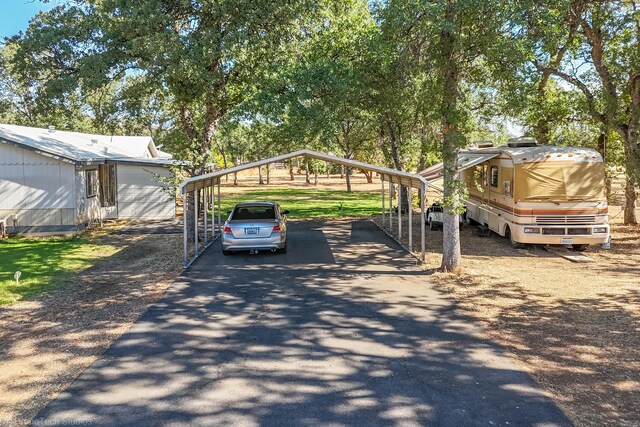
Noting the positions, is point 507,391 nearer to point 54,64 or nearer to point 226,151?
point 54,64

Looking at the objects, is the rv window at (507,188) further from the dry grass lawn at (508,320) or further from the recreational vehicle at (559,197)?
the dry grass lawn at (508,320)

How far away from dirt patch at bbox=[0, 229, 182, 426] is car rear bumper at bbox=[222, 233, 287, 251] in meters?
1.32

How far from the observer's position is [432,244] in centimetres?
1559

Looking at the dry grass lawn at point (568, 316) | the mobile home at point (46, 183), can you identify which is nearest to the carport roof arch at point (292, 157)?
the dry grass lawn at point (568, 316)

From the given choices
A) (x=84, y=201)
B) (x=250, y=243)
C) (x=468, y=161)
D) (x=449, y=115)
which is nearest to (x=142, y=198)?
(x=84, y=201)

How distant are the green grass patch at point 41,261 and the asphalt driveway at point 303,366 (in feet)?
9.73

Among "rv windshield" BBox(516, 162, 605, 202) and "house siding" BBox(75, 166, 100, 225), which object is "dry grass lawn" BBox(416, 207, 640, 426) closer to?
"rv windshield" BBox(516, 162, 605, 202)

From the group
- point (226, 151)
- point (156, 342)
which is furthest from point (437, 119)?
point (226, 151)

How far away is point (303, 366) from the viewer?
614cm

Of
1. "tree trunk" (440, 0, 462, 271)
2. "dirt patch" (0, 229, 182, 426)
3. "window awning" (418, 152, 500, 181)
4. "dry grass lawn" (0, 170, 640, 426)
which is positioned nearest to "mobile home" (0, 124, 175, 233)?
"dirt patch" (0, 229, 182, 426)

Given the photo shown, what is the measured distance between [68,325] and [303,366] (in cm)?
412

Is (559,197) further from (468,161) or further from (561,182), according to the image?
(468,161)

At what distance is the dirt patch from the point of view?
559cm

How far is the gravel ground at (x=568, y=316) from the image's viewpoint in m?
5.37
